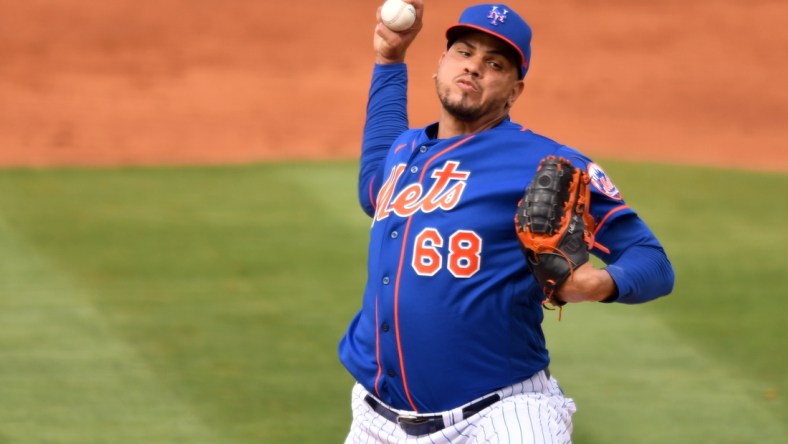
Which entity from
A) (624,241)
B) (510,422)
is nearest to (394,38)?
(624,241)

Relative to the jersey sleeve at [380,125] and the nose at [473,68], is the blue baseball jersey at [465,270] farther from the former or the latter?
the jersey sleeve at [380,125]

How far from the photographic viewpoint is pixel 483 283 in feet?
12.9

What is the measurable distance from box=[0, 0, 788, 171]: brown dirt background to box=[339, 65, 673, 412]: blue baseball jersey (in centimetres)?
752

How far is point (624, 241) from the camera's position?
3.89m

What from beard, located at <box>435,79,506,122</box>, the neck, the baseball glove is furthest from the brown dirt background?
the baseball glove

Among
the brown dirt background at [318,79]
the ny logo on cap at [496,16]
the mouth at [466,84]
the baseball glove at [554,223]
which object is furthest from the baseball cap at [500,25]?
the brown dirt background at [318,79]

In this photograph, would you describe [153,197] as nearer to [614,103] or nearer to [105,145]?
[105,145]

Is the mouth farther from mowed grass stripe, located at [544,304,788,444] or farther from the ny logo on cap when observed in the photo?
mowed grass stripe, located at [544,304,788,444]

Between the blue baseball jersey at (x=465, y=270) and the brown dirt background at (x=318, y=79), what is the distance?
24.7 feet

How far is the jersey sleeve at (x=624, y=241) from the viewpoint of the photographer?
3.79m

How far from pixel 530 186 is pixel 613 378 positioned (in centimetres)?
350

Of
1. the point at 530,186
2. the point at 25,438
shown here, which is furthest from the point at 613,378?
the point at 530,186

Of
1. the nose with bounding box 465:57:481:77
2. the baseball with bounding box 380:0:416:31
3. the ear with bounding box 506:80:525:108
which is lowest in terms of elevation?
the ear with bounding box 506:80:525:108

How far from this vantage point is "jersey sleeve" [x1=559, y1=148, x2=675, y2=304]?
379 centimetres
